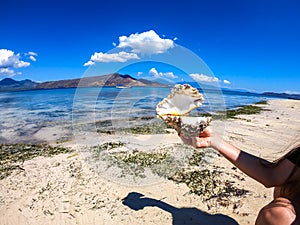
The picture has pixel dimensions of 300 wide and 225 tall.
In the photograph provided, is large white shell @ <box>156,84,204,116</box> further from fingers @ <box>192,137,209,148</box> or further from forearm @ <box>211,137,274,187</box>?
forearm @ <box>211,137,274,187</box>

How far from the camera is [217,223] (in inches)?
132

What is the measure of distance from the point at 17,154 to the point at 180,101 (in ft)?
20.5

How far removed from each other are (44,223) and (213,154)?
417 cm

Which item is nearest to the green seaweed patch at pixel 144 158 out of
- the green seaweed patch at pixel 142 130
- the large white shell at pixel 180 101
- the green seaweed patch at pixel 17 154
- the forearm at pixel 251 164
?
the green seaweed patch at pixel 17 154

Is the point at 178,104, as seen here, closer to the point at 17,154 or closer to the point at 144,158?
the point at 144,158

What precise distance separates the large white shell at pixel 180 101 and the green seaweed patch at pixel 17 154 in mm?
4257

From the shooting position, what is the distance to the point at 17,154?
731 cm

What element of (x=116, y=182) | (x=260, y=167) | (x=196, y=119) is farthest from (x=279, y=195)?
(x=116, y=182)

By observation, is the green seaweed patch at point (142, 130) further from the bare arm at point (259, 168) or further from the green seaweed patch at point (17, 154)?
the bare arm at point (259, 168)

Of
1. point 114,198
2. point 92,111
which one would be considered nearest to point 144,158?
point 114,198

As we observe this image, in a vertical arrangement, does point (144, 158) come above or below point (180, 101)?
below

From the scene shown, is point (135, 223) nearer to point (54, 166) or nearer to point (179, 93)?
point (179, 93)

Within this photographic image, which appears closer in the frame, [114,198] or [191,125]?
[191,125]

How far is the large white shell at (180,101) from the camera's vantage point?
3.04 meters
